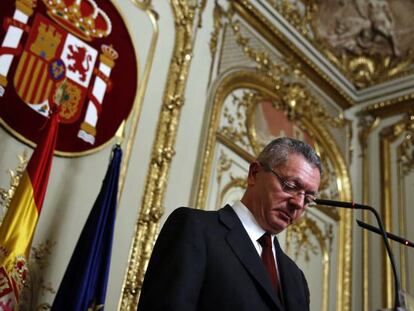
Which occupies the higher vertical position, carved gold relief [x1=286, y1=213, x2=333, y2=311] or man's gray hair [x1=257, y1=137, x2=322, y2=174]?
carved gold relief [x1=286, y1=213, x2=333, y2=311]

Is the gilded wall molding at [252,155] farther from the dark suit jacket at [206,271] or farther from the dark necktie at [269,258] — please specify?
the dark suit jacket at [206,271]

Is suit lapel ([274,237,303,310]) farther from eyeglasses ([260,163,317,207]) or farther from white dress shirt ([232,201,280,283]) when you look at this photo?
eyeglasses ([260,163,317,207])

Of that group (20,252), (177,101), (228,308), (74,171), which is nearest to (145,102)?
(177,101)

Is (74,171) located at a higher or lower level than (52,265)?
higher

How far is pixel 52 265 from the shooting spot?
3.08 meters

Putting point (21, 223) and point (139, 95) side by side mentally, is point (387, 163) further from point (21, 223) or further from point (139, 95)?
point (21, 223)

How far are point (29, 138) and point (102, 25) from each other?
111cm

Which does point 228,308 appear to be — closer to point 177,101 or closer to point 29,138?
point 29,138

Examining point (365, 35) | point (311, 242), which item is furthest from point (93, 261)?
point (365, 35)

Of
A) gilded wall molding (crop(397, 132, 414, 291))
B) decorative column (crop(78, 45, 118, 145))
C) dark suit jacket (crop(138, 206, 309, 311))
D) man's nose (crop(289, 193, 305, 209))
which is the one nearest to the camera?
dark suit jacket (crop(138, 206, 309, 311))

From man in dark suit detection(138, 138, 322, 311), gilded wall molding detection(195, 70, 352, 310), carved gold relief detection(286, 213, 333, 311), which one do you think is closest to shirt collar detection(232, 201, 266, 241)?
man in dark suit detection(138, 138, 322, 311)

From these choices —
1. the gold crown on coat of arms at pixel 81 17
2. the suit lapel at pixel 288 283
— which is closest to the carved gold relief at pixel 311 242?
the gold crown on coat of arms at pixel 81 17

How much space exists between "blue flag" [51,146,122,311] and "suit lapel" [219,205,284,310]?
1.20m

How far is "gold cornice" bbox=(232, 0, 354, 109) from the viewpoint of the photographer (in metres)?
5.34
